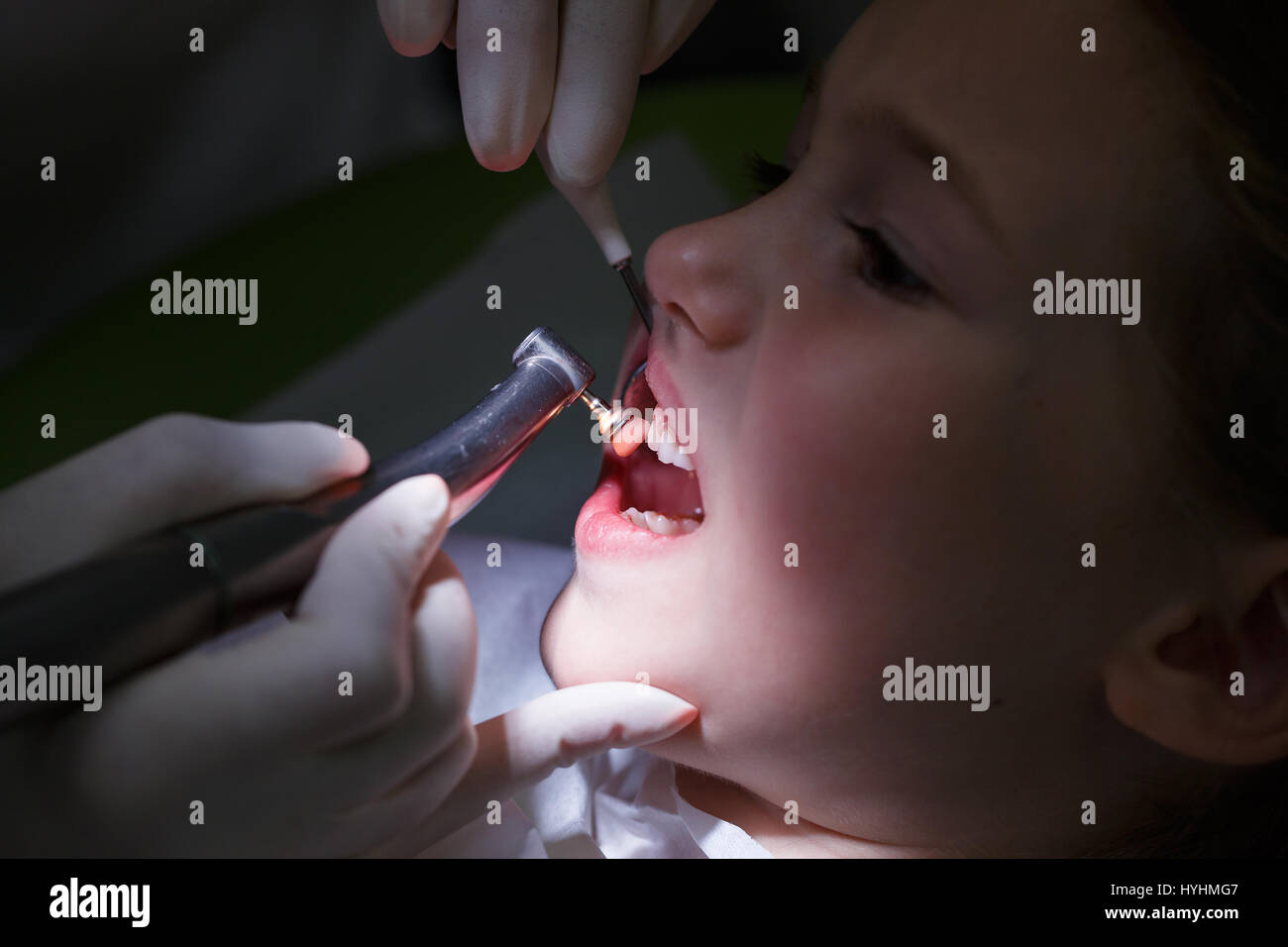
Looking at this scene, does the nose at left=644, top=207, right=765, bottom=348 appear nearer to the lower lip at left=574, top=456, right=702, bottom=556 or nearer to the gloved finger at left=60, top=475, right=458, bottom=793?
the lower lip at left=574, top=456, right=702, bottom=556

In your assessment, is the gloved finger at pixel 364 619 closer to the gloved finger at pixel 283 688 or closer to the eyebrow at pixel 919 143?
the gloved finger at pixel 283 688

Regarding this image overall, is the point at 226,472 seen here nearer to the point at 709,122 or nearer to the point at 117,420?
the point at 117,420

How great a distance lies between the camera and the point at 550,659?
703 mm

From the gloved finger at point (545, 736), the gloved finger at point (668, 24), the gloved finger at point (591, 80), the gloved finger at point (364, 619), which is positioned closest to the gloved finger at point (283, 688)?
the gloved finger at point (364, 619)

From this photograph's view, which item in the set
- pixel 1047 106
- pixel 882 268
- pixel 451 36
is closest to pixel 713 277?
pixel 882 268

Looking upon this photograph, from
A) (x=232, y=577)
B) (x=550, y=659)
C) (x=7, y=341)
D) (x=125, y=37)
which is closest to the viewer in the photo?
(x=232, y=577)

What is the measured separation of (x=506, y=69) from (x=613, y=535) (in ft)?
1.05

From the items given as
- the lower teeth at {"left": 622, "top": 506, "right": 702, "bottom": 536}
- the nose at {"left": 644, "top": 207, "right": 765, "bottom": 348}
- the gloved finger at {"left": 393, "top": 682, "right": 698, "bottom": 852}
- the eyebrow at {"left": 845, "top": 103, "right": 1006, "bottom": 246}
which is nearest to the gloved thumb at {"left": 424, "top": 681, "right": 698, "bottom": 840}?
the gloved finger at {"left": 393, "top": 682, "right": 698, "bottom": 852}

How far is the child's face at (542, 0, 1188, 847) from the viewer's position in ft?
1.90

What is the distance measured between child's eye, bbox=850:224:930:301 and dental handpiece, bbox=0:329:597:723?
23 centimetres

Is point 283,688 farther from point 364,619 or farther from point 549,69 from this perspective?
point 549,69
